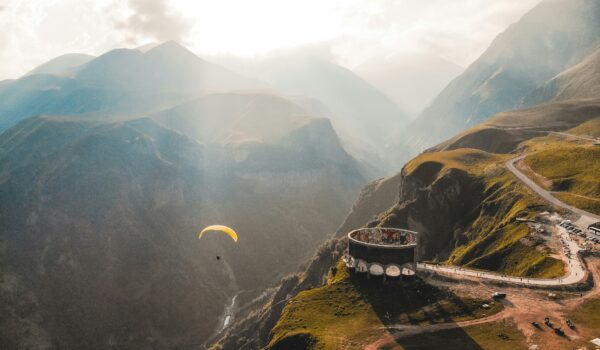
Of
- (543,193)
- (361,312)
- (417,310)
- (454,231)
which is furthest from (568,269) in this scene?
(454,231)

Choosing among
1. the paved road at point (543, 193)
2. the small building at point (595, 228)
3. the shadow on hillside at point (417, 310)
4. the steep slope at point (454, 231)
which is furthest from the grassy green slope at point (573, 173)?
A: the shadow on hillside at point (417, 310)

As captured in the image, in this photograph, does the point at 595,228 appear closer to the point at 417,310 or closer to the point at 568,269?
the point at 568,269

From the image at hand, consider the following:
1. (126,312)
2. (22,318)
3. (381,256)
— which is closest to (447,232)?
(381,256)

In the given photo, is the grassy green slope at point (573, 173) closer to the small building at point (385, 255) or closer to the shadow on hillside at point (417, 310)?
the small building at point (385, 255)

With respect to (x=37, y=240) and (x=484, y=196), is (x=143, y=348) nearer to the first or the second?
(x=37, y=240)

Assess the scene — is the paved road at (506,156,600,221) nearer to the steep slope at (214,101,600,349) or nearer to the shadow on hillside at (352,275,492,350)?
the steep slope at (214,101,600,349)
